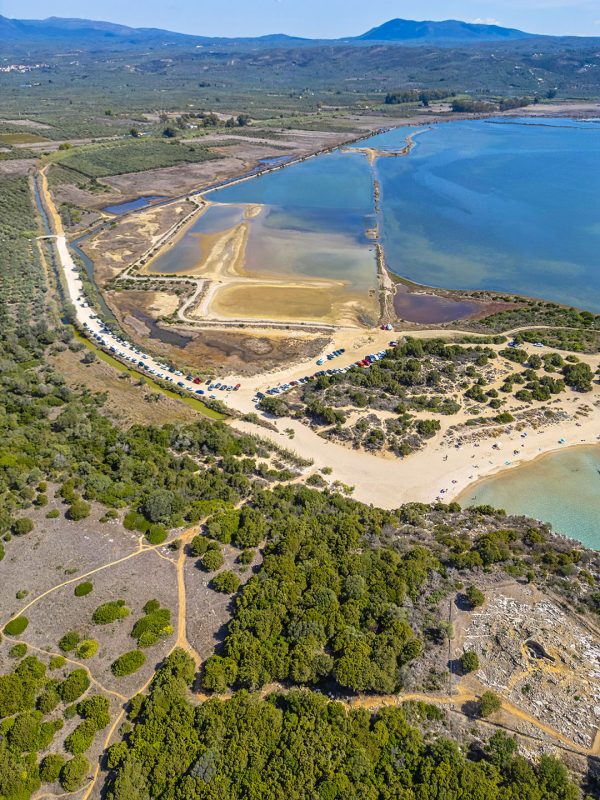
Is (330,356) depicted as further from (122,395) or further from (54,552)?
(54,552)

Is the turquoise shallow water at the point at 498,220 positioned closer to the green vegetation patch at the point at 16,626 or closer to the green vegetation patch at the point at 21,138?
the green vegetation patch at the point at 16,626

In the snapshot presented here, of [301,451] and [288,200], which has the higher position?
[288,200]

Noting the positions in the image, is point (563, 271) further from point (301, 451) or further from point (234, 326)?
point (301, 451)

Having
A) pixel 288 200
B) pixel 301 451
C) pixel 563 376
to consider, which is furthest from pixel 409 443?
pixel 288 200

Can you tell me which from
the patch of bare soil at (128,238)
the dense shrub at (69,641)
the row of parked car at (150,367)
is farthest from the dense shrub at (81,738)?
the patch of bare soil at (128,238)

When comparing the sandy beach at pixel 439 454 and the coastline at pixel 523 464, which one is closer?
the sandy beach at pixel 439 454

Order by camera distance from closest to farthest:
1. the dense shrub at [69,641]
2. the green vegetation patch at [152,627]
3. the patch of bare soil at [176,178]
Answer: the dense shrub at [69,641]
the green vegetation patch at [152,627]
the patch of bare soil at [176,178]

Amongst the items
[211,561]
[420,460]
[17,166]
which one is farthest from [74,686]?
[17,166]

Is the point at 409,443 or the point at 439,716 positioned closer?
the point at 439,716
